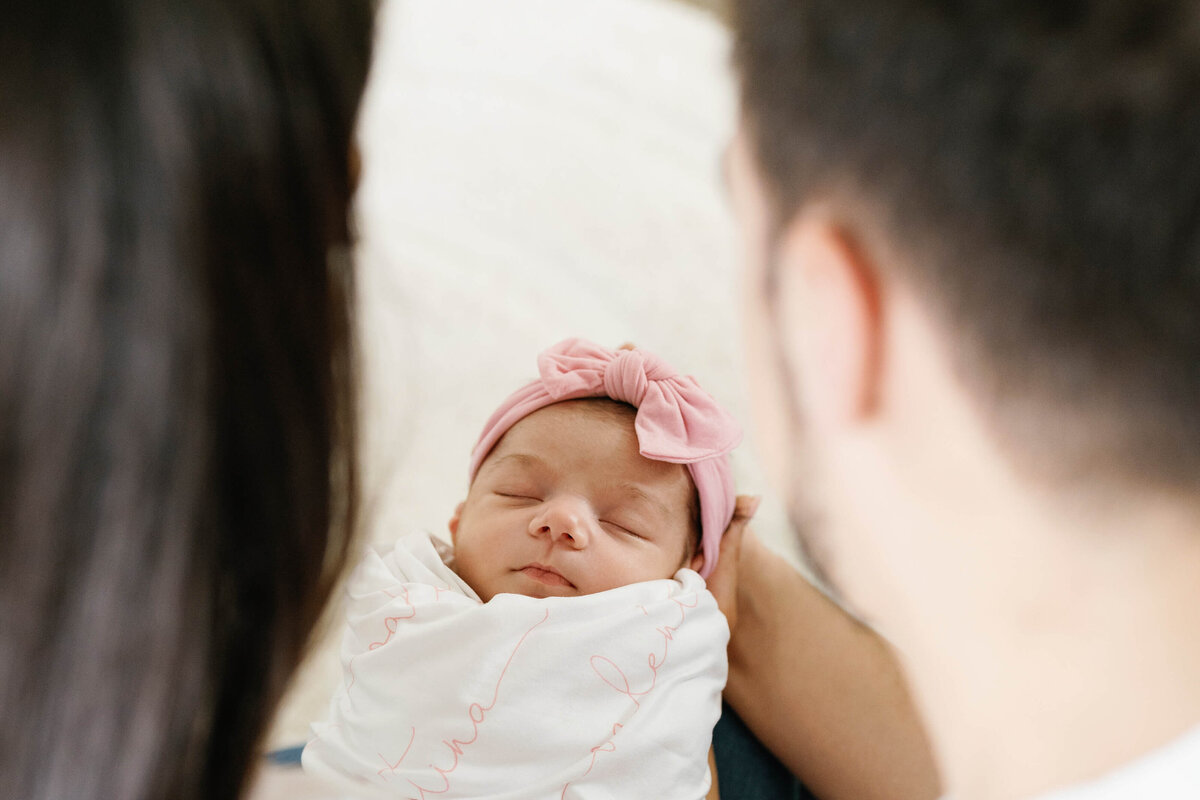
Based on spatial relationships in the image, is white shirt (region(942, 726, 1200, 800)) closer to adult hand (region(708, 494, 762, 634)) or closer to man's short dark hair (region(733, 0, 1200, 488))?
man's short dark hair (region(733, 0, 1200, 488))

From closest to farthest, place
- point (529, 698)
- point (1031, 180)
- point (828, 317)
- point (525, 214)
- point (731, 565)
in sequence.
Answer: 1. point (1031, 180)
2. point (828, 317)
3. point (529, 698)
4. point (731, 565)
5. point (525, 214)

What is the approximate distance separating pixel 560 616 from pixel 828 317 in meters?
0.65

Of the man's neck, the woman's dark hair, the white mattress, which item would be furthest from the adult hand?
the woman's dark hair

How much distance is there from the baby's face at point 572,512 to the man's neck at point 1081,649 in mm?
628

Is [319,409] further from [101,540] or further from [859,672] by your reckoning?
[859,672]

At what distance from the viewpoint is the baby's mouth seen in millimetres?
1197

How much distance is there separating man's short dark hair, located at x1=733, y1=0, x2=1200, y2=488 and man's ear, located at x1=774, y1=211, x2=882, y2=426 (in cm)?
2

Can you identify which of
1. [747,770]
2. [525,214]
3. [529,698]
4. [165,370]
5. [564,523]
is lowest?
[747,770]

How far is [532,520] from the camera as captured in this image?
1.21 m

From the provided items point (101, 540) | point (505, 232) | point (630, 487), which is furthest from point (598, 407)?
point (505, 232)

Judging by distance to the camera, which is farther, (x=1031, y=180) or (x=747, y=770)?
(x=747, y=770)

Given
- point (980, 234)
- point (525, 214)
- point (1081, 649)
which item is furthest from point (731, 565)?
point (525, 214)

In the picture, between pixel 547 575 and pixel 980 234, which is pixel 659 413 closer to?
pixel 547 575

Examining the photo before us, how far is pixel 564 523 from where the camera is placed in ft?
3.90
